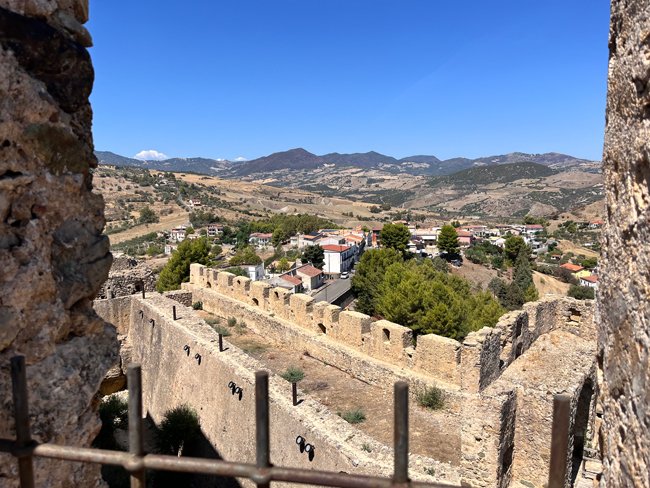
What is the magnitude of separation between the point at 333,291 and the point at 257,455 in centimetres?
3619

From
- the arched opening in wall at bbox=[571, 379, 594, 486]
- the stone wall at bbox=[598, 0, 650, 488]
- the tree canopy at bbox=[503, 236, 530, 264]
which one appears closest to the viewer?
the stone wall at bbox=[598, 0, 650, 488]

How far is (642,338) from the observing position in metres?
1.34

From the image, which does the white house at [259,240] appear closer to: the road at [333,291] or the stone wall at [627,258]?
the road at [333,291]

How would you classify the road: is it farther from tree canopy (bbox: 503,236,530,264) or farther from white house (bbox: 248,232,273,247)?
tree canopy (bbox: 503,236,530,264)

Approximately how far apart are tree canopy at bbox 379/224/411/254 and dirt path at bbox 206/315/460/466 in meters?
36.4

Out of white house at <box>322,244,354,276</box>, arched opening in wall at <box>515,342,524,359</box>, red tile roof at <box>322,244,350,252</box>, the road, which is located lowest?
the road

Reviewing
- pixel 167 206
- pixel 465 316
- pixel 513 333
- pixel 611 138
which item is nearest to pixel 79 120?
pixel 611 138

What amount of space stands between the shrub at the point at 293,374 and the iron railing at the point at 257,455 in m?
8.87

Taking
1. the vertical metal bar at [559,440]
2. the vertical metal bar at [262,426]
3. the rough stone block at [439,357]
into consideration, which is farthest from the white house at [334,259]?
the vertical metal bar at [559,440]

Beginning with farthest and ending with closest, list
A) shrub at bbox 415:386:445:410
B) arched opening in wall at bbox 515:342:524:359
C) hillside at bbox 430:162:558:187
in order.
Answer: hillside at bbox 430:162:558:187, arched opening in wall at bbox 515:342:524:359, shrub at bbox 415:386:445:410

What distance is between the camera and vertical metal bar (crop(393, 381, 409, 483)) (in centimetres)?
147

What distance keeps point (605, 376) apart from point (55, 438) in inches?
102

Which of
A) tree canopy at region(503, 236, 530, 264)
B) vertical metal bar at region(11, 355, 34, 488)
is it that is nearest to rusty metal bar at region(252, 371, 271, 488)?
vertical metal bar at region(11, 355, 34, 488)

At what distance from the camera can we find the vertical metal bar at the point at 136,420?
5.44 ft
